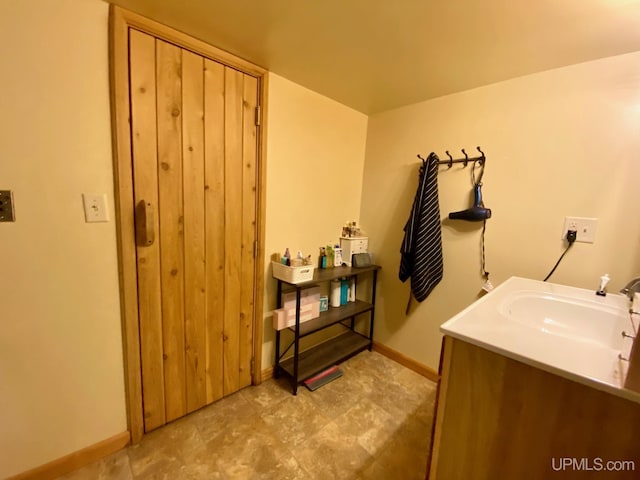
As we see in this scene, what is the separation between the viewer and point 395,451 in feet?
4.66

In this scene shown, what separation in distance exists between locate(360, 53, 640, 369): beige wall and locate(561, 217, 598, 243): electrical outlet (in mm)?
25

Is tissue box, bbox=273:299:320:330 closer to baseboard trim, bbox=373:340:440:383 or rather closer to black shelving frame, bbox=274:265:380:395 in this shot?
black shelving frame, bbox=274:265:380:395

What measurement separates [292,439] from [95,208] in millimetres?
1510

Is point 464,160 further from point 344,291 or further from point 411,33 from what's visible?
point 344,291

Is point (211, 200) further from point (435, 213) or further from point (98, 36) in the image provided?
point (435, 213)

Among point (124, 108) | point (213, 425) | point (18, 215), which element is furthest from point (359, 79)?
point (213, 425)

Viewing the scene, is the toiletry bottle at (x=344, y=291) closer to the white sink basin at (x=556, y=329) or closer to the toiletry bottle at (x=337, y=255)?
the toiletry bottle at (x=337, y=255)

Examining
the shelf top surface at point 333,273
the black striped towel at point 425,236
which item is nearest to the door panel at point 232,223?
the shelf top surface at point 333,273

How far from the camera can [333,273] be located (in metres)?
2.03

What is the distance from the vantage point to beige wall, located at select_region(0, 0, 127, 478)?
1.01 metres

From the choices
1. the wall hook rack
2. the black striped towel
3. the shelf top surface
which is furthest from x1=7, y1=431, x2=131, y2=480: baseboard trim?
the wall hook rack

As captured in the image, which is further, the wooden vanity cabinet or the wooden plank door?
the wooden plank door
